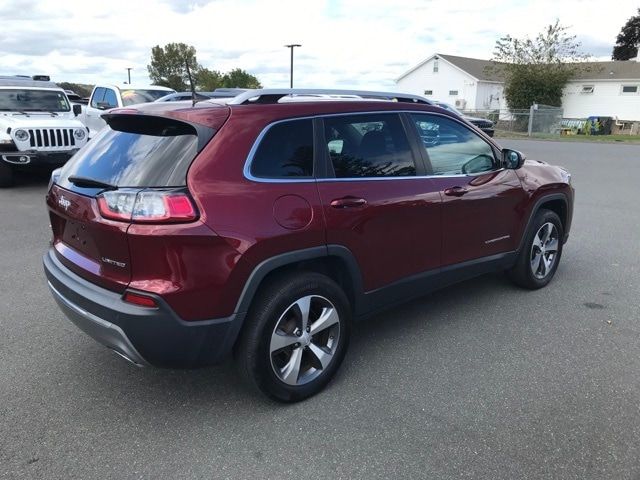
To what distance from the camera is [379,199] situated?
11.3 ft

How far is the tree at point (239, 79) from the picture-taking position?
194 ft

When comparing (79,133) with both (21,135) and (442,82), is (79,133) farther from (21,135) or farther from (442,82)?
(442,82)

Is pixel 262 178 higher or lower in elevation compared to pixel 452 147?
lower

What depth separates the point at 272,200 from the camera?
2916mm

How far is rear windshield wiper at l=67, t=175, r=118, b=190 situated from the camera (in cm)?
292

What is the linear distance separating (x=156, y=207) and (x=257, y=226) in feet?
1.70

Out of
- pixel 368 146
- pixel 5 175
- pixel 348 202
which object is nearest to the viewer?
pixel 348 202

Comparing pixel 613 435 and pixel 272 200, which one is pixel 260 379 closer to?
pixel 272 200

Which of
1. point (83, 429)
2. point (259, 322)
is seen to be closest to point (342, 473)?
point (259, 322)

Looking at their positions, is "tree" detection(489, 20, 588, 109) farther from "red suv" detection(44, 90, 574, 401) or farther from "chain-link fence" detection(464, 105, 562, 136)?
"red suv" detection(44, 90, 574, 401)

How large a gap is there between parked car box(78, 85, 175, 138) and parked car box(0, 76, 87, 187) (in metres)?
1.85

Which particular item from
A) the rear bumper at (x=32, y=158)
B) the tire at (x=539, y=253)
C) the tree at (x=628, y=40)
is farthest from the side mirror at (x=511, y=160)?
the tree at (x=628, y=40)

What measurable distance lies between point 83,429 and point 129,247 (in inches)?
42.3

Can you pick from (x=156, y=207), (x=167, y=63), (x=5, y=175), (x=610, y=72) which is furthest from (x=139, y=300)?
(x=167, y=63)
